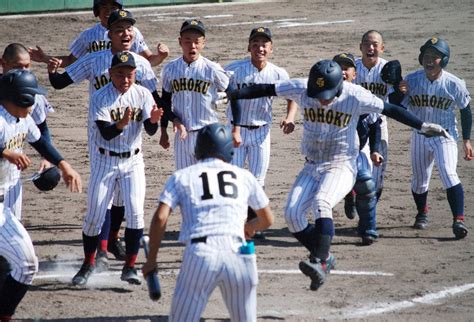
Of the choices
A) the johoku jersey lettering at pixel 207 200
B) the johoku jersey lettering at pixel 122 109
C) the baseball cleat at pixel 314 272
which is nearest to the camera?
the johoku jersey lettering at pixel 207 200

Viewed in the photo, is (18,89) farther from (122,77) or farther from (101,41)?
(101,41)

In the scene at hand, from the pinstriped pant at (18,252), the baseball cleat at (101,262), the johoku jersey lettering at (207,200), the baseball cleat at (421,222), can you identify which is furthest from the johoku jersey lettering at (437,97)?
the pinstriped pant at (18,252)

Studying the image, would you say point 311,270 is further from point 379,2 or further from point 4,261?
point 379,2

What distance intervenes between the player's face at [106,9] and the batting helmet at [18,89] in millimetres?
2688

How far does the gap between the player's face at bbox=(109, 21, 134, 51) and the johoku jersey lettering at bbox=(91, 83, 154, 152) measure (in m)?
0.75

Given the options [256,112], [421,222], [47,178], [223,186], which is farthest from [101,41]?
[223,186]

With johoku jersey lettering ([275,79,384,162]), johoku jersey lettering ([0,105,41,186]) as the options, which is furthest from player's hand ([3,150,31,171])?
johoku jersey lettering ([275,79,384,162])

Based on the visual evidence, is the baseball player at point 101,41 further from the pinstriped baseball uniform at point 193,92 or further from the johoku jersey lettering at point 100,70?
the johoku jersey lettering at point 100,70

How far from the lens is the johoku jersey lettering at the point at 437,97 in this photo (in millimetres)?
11031

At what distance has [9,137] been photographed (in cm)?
828

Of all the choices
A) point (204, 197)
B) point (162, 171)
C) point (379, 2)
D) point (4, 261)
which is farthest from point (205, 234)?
point (379, 2)

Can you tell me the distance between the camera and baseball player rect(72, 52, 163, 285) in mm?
9266

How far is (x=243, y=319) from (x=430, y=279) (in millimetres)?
3178

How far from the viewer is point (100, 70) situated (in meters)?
9.96
